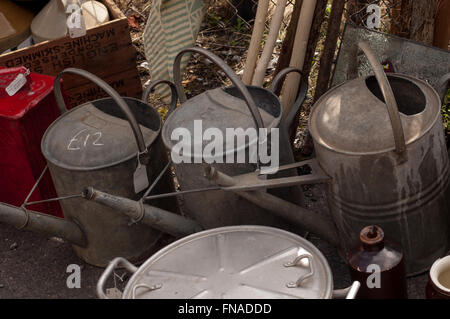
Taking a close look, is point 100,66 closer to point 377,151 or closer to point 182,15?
point 182,15

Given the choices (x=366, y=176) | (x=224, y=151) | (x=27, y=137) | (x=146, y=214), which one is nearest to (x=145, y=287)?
(x=146, y=214)

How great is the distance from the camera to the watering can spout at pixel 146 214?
2.39m

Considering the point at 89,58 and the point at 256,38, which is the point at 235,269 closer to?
the point at 256,38

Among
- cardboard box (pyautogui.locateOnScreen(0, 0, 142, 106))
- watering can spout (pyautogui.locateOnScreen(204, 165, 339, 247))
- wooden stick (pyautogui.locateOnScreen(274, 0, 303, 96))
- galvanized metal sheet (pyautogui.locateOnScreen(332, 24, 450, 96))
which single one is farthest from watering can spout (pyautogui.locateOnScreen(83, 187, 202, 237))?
cardboard box (pyautogui.locateOnScreen(0, 0, 142, 106))

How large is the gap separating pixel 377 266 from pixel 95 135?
1305mm

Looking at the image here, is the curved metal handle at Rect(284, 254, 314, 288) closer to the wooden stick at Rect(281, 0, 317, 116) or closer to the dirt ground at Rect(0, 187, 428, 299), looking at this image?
the dirt ground at Rect(0, 187, 428, 299)

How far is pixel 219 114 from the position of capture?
264 cm

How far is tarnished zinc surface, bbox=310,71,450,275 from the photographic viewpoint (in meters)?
2.28

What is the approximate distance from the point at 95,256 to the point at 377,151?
1.37 meters

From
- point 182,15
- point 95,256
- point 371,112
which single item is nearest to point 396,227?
point 371,112

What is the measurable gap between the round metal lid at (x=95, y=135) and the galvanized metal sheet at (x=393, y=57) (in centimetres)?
99

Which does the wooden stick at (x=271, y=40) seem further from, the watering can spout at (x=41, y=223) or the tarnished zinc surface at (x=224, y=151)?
the watering can spout at (x=41, y=223)

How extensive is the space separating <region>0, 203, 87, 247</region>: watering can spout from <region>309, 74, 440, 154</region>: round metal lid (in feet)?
3.68

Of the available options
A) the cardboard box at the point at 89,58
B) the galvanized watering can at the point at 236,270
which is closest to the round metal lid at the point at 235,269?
the galvanized watering can at the point at 236,270
